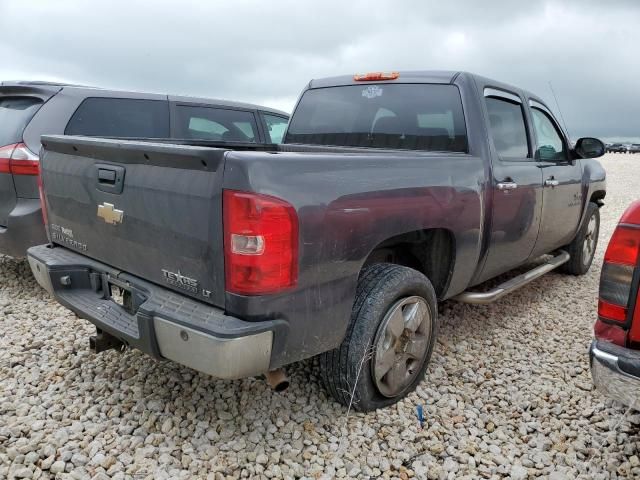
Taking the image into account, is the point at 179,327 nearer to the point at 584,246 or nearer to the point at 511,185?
the point at 511,185

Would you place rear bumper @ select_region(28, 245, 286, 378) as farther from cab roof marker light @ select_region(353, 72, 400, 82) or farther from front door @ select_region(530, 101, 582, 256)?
front door @ select_region(530, 101, 582, 256)

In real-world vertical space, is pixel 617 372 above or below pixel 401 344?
above

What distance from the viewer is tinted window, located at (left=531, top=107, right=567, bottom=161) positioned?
4.07 meters

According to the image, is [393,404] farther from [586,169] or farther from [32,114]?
[32,114]

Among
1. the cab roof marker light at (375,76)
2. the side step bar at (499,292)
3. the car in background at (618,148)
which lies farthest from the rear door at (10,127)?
the car in background at (618,148)

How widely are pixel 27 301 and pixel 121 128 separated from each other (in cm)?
182

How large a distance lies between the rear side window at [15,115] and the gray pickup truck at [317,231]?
162 centimetres

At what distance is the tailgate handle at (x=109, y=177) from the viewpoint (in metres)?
2.35

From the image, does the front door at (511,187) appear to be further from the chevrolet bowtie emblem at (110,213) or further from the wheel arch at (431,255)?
the chevrolet bowtie emblem at (110,213)

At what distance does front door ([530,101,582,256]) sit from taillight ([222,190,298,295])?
2701mm

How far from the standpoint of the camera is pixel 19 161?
3965mm

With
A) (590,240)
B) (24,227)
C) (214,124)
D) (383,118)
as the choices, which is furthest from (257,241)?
(590,240)

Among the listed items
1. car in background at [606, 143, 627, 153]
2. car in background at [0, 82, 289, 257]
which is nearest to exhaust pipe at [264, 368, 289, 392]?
car in background at [0, 82, 289, 257]

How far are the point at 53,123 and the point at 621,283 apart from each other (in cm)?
429
